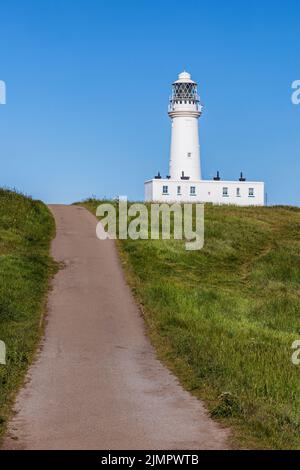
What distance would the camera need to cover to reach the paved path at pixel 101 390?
12.0 m

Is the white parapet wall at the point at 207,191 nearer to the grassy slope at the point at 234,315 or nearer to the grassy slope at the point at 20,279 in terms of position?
the grassy slope at the point at 234,315

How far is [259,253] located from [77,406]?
26.3m

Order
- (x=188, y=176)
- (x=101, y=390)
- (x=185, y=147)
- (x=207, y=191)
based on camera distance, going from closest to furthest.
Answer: (x=101, y=390) < (x=207, y=191) < (x=188, y=176) < (x=185, y=147)

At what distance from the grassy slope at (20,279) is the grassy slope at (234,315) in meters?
3.30

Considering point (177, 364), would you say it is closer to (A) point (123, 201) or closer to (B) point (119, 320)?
(B) point (119, 320)

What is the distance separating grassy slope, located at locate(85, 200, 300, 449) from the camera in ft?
44.1

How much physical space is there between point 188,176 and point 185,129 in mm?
5253

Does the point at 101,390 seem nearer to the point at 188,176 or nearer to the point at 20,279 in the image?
the point at 20,279

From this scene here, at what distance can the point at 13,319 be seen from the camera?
22438 millimetres

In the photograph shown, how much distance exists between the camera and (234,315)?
25453 mm

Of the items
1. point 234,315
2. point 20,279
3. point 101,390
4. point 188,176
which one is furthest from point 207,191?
point 101,390

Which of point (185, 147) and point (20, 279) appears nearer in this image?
point (20, 279)

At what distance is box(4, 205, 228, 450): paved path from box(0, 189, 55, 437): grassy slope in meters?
0.37
